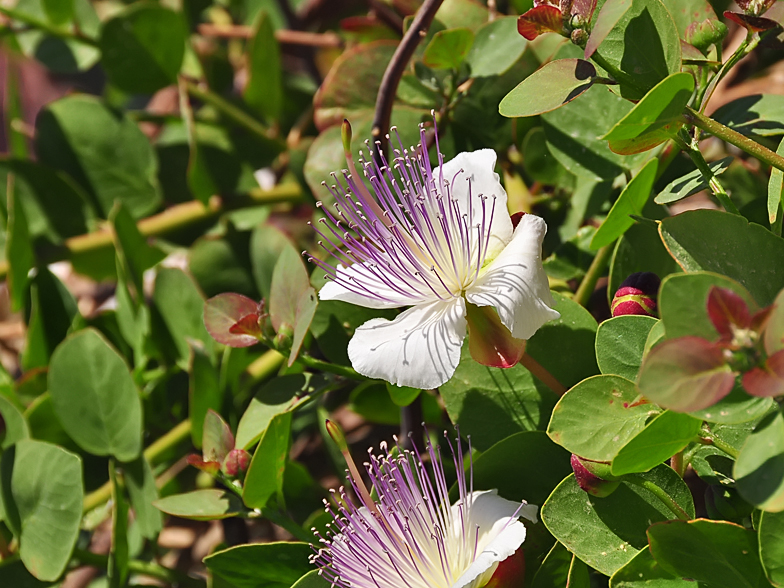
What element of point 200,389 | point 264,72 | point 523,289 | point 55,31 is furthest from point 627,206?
point 55,31

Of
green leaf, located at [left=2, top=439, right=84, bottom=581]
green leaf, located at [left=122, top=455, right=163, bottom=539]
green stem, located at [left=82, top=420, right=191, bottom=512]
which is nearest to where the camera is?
green leaf, located at [left=2, top=439, right=84, bottom=581]

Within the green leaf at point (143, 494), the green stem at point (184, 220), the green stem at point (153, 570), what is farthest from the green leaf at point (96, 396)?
the green stem at point (184, 220)

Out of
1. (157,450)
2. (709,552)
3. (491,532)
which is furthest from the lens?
(157,450)

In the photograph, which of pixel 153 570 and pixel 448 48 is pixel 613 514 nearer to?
pixel 448 48

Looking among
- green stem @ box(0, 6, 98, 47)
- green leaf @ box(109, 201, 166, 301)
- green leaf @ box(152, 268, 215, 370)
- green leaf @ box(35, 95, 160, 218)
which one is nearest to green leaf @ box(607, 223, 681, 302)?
green leaf @ box(152, 268, 215, 370)

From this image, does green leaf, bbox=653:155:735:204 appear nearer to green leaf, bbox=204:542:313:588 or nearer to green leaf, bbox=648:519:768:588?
green leaf, bbox=648:519:768:588

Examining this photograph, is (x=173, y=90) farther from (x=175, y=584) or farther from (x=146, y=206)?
(x=175, y=584)
